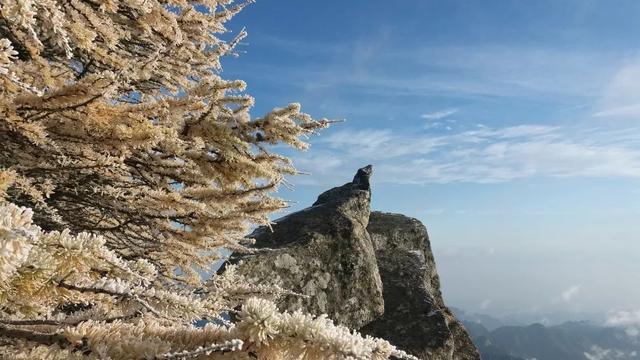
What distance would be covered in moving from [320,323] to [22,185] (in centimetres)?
350

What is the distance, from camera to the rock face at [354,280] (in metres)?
13.6

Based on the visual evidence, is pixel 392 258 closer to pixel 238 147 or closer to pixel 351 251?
pixel 351 251

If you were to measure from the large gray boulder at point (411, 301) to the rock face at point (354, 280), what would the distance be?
28 mm

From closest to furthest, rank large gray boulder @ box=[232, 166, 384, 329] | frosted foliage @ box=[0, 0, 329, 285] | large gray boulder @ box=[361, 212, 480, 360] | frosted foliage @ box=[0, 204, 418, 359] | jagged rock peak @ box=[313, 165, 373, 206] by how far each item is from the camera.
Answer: frosted foliage @ box=[0, 204, 418, 359], frosted foliage @ box=[0, 0, 329, 285], large gray boulder @ box=[361, 212, 480, 360], large gray boulder @ box=[232, 166, 384, 329], jagged rock peak @ box=[313, 165, 373, 206]

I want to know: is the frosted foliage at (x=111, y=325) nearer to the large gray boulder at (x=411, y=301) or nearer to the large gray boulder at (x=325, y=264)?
the large gray boulder at (x=325, y=264)

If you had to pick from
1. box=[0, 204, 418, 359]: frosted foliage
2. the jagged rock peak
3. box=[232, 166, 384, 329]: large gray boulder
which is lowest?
box=[0, 204, 418, 359]: frosted foliage

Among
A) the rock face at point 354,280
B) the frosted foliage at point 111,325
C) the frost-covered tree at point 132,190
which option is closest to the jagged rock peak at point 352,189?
the rock face at point 354,280

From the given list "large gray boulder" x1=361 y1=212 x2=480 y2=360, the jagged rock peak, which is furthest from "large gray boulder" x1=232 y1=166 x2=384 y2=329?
the jagged rock peak

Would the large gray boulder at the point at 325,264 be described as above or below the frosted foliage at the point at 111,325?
above

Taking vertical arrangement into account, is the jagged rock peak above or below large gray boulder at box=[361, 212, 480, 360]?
above

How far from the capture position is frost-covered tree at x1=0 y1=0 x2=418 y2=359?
186 cm

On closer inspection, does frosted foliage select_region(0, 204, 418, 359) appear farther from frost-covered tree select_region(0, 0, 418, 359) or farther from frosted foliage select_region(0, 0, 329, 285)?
frosted foliage select_region(0, 0, 329, 285)

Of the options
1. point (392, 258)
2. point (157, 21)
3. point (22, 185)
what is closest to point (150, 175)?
point (22, 185)

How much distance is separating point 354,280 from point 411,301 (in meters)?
1.96
